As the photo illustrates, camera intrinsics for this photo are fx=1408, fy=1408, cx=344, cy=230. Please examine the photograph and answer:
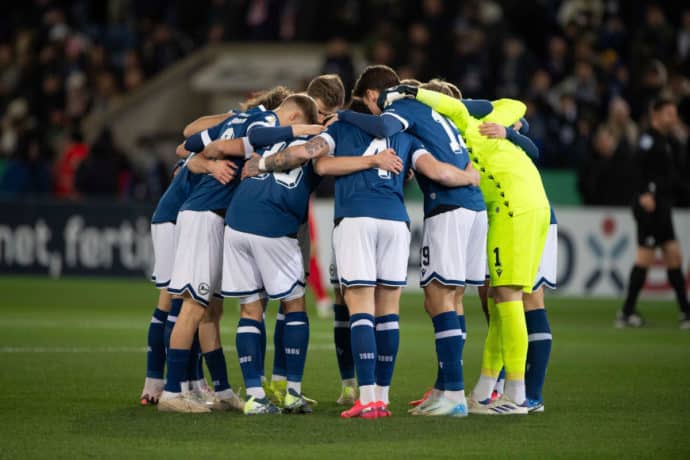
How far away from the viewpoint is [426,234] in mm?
9555

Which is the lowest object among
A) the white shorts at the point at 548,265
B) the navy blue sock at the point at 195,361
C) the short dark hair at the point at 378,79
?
the navy blue sock at the point at 195,361

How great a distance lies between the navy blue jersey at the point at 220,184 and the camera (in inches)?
384

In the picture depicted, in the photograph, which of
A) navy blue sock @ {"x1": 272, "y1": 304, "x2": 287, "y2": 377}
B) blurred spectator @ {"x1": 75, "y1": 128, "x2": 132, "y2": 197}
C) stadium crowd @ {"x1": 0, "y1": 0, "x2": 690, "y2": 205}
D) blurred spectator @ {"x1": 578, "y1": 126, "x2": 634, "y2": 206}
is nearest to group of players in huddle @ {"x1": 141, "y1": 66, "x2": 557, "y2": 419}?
navy blue sock @ {"x1": 272, "y1": 304, "x2": 287, "y2": 377}

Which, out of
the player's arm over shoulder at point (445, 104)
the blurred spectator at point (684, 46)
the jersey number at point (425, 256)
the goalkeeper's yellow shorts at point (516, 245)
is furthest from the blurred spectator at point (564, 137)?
the jersey number at point (425, 256)

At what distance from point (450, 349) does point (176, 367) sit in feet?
6.12

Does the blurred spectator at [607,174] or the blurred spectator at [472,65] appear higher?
the blurred spectator at [472,65]

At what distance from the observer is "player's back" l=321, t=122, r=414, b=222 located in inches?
364

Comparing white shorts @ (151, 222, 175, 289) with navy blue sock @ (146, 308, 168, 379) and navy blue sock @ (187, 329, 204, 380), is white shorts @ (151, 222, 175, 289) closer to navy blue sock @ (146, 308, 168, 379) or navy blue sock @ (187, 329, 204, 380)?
navy blue sock @ (146, 308, 168, 379)

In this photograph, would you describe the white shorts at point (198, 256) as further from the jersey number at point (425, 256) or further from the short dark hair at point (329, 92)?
the jersey number at point (425, 256)

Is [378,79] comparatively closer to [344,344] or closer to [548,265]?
[548,265]

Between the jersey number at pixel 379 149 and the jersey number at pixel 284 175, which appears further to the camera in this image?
the jersey number at pixel 284 175

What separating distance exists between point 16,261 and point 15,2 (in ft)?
34.5

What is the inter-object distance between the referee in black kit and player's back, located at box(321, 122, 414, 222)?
7428 mm

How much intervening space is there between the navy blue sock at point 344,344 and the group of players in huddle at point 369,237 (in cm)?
38
